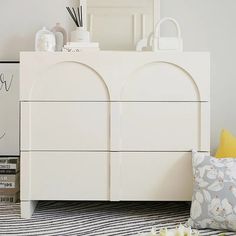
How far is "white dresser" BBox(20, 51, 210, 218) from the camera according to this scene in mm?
2180

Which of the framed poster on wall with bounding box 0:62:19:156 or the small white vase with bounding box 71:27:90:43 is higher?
the small white vase with bounding box 71:27:90:43

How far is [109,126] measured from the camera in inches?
86.0

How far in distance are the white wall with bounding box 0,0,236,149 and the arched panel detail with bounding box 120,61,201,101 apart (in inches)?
24.1

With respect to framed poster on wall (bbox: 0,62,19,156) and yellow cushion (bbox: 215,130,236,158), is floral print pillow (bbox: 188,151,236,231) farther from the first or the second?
framed poster on wall (bbox: 0,62,19,156)

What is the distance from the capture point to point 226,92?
2.76 m

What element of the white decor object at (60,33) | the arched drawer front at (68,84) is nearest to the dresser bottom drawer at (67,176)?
the arched drawer front at (68,84)

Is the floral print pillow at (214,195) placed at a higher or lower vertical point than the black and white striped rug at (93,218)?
higher

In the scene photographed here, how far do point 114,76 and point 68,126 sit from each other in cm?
35

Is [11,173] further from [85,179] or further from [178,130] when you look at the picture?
[178,130]

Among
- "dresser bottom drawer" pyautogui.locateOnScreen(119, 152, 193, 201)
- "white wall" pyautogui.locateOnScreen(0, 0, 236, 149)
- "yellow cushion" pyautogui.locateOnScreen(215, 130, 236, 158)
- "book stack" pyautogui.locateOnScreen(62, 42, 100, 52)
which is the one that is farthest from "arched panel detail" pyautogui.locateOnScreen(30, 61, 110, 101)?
"yellow cushion" pyautogui.locateOnScreen(215, 130, 236, 158)

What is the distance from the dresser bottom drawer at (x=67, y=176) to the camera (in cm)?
219

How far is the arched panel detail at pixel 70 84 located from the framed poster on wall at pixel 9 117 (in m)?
0.64

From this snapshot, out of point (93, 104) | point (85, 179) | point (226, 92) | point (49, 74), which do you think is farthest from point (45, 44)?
point (226, 92)

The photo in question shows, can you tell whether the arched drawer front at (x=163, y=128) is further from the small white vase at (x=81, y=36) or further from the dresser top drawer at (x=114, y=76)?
the small white vase at (x=81, y=36)
